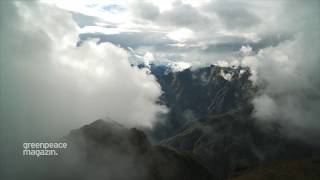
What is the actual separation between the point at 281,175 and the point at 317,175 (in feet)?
45.2

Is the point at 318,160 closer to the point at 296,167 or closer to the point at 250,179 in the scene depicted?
the point at 296,167

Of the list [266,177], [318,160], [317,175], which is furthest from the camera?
[318,160]

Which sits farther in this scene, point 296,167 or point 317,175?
point 296,167

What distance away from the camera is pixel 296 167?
183 meters

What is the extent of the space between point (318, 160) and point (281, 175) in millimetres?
28162

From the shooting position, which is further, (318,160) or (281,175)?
(318,160)

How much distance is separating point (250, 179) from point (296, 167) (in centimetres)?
2098

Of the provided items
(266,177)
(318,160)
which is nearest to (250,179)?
(266,177)

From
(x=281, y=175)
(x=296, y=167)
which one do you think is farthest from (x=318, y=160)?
(x=281, y=175)

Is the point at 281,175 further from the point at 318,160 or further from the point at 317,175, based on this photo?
the point at 318,160

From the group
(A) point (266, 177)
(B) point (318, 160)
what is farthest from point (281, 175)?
(B) point (318, 160)

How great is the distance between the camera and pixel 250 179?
177 m

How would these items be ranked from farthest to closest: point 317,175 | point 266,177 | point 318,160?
point 318,160
point 266,177
point 317,175

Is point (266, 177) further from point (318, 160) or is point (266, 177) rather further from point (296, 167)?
point (318, 160)
